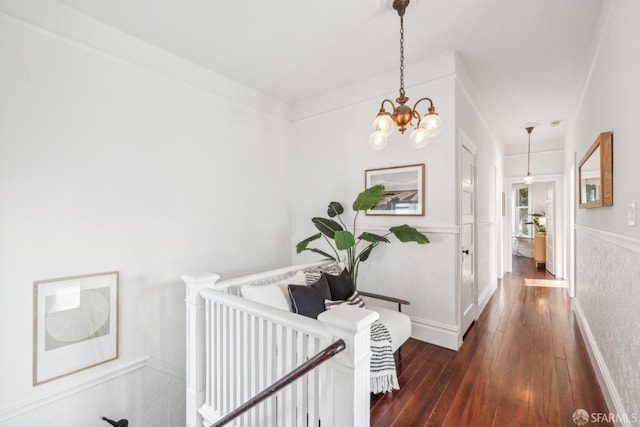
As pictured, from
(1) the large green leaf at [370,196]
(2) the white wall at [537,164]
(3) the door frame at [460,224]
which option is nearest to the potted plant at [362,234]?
(1) the large green leaf at [370,196]

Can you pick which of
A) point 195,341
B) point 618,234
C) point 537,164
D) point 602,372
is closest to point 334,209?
point 195,341

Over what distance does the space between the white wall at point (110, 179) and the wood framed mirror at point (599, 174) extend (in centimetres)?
337

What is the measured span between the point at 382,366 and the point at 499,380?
110 centimetres

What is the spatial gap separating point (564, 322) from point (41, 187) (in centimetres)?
544

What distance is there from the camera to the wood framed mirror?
6.61 ft

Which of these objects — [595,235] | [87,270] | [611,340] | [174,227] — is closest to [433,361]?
[611,340]

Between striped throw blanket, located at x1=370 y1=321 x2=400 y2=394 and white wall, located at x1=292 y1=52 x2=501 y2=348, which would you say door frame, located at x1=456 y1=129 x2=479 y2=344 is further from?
striped throw blanket, located at x1=370 y1=321 x2=400 y2=394

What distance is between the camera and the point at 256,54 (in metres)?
2.94

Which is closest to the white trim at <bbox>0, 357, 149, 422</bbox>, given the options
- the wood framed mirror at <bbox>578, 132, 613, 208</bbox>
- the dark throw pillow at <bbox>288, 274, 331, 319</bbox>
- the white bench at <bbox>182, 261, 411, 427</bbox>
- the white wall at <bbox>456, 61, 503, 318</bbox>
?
the white bench at <bbox>182, 261, 411, 427</bbox>

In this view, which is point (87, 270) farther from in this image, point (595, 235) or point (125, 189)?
point (595, 235)

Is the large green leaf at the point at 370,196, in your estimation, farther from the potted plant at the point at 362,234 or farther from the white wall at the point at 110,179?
the white wall at the point at 110,179

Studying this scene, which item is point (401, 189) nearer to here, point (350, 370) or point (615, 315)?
point (615, 315)

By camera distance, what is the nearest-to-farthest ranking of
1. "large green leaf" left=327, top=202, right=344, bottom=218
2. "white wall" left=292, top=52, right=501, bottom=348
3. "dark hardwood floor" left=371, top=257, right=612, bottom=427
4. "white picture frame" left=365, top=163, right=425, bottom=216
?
"dark hardwood floor" left=371, top=257, right=612, bottom=427 → "white wall" left=292, top=52, right=501, bottom=348 → "white picture frame" left=365, top=163, right=425, bottom=216 → "large green leaf" left=327, top=202, right=344, bottom=218

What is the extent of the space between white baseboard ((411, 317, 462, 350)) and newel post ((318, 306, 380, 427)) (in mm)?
2039
